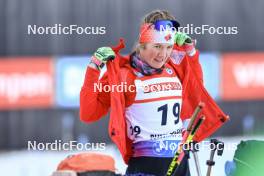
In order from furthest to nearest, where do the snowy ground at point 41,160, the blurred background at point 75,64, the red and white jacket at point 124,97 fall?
the blurred background at point 75,64 → the snowy ground at point 41,160 → the red and white jacket at point 124,97

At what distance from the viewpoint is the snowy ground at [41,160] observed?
3.40m

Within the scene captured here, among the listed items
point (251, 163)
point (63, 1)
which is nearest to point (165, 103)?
point (251, 163)

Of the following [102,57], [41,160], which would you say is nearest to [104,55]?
[102,57]

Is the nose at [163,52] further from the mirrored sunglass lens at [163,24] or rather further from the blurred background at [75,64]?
the blurred background at [75,64]

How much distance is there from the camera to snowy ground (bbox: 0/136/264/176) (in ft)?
11.2

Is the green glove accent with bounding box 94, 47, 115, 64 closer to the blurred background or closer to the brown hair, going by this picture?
the brown hair

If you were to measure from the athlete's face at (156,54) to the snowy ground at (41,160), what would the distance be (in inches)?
39.4

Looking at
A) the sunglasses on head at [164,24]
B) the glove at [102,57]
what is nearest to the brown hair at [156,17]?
the sunglasses on head at [164,24]

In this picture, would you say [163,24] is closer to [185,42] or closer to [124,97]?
[185,42]

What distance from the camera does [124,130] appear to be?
2.44 metres

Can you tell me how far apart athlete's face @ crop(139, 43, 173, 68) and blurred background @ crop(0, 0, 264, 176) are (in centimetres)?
103

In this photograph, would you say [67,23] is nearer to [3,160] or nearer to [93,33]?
[93,33]

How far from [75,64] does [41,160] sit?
479 mm

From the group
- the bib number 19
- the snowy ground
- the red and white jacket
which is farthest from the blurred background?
the bib number 19
